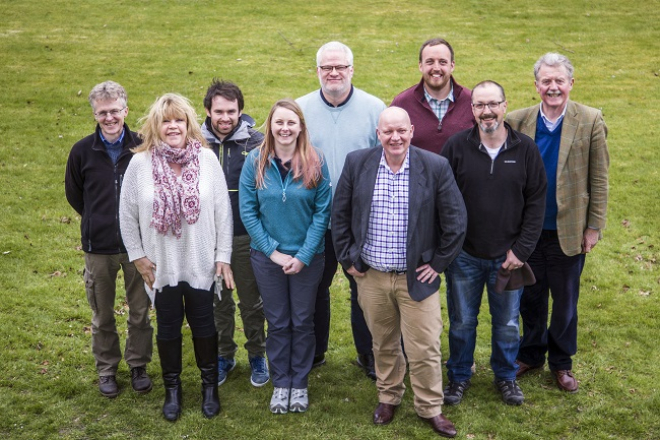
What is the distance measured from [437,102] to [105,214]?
117 inches

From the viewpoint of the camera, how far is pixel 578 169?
553 cm

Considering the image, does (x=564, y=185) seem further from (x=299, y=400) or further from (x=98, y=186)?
(x=98, y=186)

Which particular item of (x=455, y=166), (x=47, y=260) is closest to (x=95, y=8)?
(x=47, y=260)

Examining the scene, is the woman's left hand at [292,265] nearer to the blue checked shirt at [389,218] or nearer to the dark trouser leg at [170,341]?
the blue checked shirt at [389,218]

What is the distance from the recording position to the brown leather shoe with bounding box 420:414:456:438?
5.39m

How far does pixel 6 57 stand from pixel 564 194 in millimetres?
15268

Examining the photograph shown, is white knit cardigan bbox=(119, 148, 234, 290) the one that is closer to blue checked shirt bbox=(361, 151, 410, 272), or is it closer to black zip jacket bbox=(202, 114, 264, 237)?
black zip jacket bbox=(202, 114, 264, 237)

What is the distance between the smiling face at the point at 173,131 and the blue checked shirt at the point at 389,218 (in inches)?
60.7

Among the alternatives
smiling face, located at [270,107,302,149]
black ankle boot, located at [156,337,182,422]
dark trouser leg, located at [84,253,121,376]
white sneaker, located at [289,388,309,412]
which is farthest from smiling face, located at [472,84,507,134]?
dark trouser leg, located at [84,253,121,376]

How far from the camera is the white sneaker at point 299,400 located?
5.78 meters

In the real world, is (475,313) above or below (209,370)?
above

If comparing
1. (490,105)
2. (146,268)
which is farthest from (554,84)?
(146,268)

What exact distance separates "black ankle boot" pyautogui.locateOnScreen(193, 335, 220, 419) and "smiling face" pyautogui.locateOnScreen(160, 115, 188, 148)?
1.62 meters

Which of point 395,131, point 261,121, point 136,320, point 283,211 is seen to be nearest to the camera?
point 395,131
